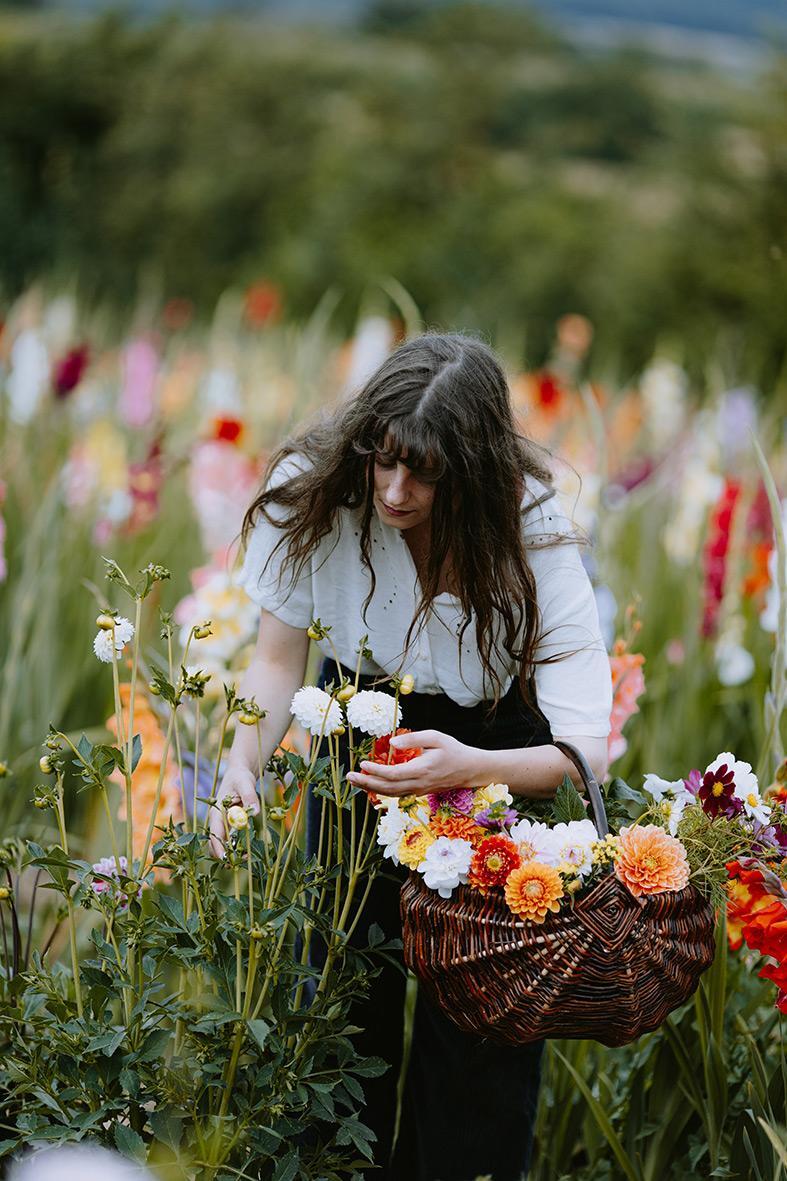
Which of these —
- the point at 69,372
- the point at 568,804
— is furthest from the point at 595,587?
the point at 69,372

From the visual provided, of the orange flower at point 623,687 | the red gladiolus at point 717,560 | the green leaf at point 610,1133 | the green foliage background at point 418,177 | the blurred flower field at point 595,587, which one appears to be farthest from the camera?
the green foliage background at point 418,177

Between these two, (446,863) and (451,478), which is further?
(451,478)

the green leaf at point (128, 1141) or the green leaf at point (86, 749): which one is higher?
the green leaf at point (86, 749)

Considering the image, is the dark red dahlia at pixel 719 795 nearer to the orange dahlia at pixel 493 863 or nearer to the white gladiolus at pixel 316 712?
the orange dahlia at pixel 493 863

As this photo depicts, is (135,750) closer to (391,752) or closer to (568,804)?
(391,752)

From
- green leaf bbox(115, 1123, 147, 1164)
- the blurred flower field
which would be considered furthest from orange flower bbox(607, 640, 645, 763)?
green leaf bbox(115, 1123, 147, 1164)

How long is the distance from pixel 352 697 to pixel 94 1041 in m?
0.45

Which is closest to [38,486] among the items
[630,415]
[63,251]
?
[630,415]

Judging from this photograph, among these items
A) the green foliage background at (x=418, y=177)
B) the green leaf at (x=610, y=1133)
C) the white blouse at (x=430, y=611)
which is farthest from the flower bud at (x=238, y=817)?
the green foliage background at (x=418, y=177)

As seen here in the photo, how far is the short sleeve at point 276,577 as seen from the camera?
1.63m

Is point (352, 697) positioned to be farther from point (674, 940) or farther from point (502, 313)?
point (502, 313)

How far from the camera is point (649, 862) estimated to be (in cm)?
125

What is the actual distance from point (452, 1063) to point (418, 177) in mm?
9298

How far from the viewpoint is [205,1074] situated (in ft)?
4.37
